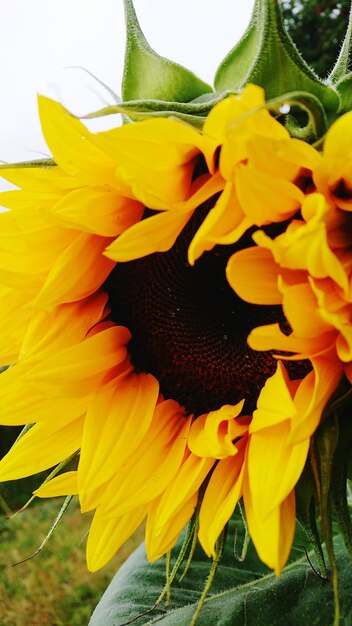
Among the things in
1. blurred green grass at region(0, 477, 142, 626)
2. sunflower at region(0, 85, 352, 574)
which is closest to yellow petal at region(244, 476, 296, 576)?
sunflower at region(0, 85, 352, 574)

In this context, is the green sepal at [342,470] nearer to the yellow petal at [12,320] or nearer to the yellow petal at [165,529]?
the yellow petal at [165,529]

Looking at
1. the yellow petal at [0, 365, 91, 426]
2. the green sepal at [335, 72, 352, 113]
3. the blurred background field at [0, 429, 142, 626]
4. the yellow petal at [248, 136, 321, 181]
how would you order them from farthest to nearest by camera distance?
the blurred background field at [0, 429, 142, 626] < the yellow petal at [0, 365, 91, 426] < the green sepal at [335, 72, 352, 113] < the yellow petal at [248, 136, 321, 181]

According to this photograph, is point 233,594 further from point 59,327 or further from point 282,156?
point 282,156

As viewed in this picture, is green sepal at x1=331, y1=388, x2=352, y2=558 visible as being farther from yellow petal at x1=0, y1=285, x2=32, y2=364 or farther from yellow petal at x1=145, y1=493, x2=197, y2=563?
yellow petal at x1=0, y1=285, x2=32, y2=364

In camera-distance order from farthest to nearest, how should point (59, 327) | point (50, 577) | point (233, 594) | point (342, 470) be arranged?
point (50, 577) → point (233, 594) → point (59, 327) → point (342, 470)

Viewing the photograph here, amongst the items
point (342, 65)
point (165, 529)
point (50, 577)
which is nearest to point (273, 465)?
point (165, 529)

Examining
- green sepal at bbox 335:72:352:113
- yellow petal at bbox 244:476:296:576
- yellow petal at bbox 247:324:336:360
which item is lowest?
yellow petal at bbox 244:476:296:576

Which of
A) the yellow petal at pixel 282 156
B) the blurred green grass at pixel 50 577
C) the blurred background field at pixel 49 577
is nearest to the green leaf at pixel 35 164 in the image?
the yellow petal at pixel 282 156
